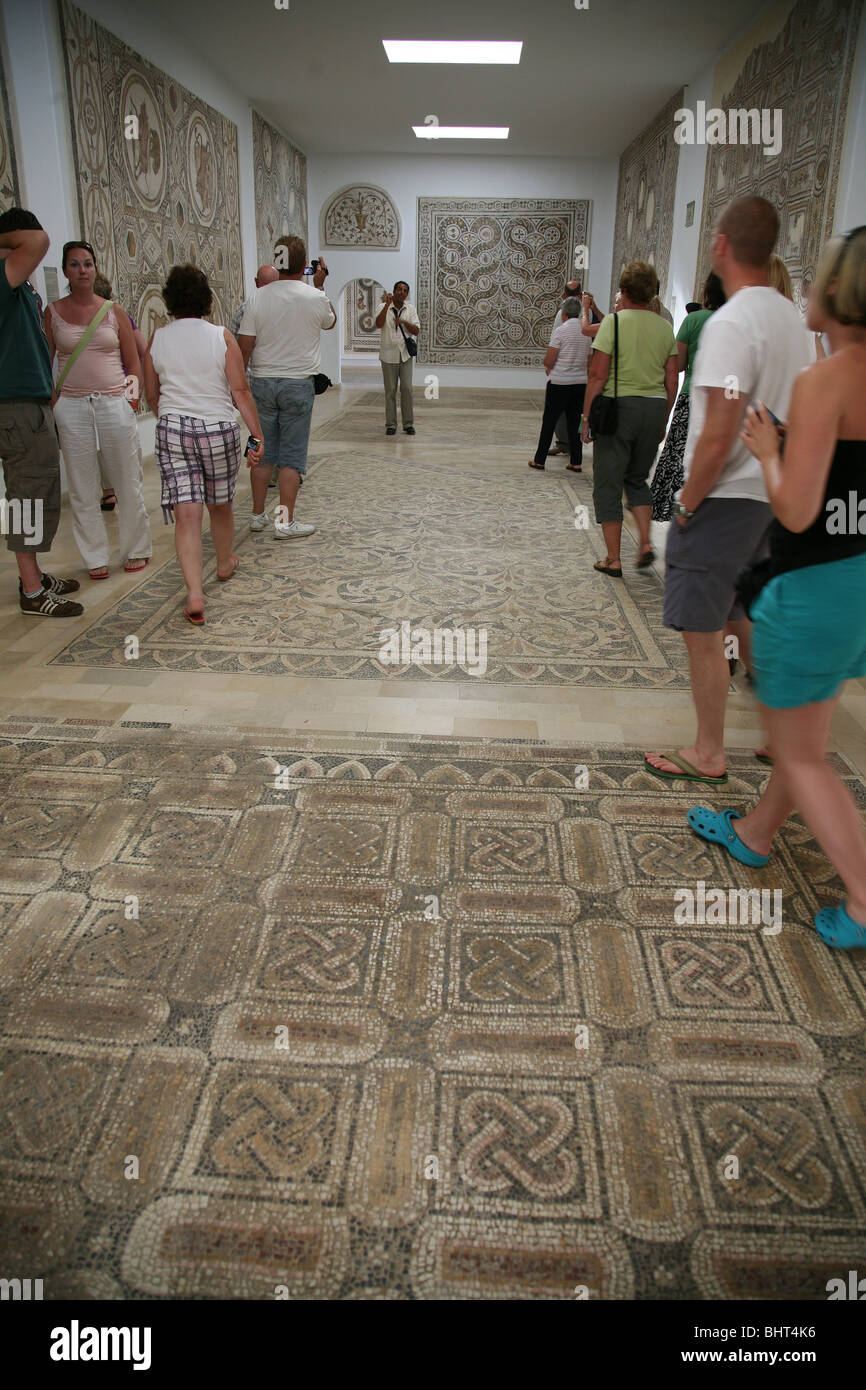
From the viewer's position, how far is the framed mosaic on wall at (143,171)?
6.54 metres

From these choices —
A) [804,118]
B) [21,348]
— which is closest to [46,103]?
[21,348]

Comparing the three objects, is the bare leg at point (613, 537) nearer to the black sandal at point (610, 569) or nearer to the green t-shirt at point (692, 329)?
the black sandal at point (610, 569)

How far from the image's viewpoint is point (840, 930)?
2223mm

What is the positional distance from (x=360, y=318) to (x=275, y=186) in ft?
30.7

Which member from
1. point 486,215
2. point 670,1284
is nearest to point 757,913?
point 670,1284

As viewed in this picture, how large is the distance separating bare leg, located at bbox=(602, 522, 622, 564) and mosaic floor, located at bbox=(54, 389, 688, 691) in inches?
5.9

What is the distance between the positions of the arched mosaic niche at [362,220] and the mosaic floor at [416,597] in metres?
9.33

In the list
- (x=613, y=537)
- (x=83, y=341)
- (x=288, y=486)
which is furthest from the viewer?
(x=288, y=486)

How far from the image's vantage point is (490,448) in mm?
9242

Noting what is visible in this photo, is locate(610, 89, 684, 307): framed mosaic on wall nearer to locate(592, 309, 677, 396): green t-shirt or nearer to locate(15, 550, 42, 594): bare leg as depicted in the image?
locate(592, 309, 677, 396): green t-shirt

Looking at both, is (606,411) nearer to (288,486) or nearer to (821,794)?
(288,486)

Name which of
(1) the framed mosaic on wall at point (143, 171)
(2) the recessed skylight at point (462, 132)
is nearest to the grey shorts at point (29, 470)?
(1) the framed mosaic on wall at point (143, 171)
